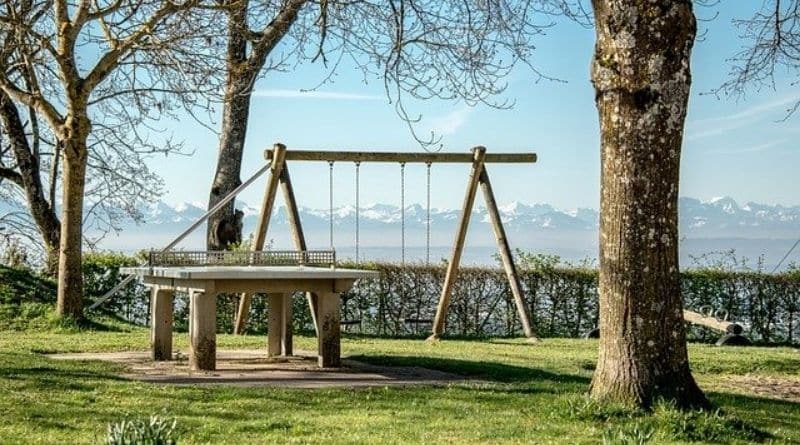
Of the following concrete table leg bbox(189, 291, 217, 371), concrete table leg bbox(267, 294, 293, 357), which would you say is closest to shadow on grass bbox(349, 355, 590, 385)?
concrete table leg bbox(267, 294, 293, 357)

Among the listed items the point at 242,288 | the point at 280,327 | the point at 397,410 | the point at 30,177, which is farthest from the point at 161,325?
the point at 30,177

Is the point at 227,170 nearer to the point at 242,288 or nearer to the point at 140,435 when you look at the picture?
the point at 242,288

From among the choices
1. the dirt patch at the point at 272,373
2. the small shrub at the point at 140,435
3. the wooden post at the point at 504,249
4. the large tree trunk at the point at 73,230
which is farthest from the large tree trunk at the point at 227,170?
the small shrub at the point at 140,435

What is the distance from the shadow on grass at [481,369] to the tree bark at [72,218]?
624 centimetres

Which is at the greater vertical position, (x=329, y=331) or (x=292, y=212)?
(x=292, y=212)

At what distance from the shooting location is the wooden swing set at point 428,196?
1630 centimetres

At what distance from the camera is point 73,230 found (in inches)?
682

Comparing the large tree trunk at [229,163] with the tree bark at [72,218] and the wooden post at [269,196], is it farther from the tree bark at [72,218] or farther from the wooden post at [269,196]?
the wooden post at [269,196]

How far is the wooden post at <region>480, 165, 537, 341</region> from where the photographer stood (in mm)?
17062

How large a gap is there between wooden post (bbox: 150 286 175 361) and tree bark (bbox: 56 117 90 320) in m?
5.35

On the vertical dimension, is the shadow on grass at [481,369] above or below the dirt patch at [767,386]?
above

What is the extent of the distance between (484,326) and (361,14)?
633 centimetres

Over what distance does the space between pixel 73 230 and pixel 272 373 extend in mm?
7305

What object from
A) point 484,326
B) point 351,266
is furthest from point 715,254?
point 351,266
